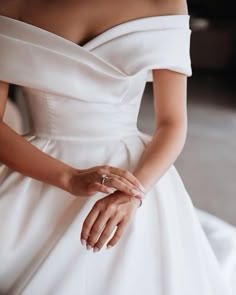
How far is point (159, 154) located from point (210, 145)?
1833 millimetres

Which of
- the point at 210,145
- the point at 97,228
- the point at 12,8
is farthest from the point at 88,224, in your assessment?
the point at 210,145

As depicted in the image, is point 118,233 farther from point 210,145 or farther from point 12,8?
point 210,145

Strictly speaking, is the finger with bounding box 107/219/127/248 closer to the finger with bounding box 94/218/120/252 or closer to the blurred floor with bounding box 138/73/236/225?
the finger with bounding box 94/218/120/252

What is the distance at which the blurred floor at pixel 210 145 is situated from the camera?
7.09ft

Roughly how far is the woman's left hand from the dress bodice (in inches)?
7.9

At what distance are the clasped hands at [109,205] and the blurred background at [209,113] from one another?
20.0 inches

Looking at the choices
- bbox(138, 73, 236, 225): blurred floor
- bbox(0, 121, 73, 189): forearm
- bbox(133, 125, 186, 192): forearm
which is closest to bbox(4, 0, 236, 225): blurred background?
bbox(138, 73, 236, 225): blurred floor

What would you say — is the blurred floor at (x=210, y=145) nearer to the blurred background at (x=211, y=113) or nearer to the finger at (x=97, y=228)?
the blurred background at (x=211, y=113)

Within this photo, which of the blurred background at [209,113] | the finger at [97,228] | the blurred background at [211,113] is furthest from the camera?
the blurred background at [211,113]

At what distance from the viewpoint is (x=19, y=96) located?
5.19 feet

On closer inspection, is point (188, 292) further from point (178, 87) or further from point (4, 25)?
point (4, 25)

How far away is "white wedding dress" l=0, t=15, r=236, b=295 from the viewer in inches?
33.5

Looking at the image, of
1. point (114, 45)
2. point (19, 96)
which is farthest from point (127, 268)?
point (19, 96)

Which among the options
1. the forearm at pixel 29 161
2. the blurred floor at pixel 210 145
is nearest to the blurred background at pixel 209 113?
the blurred floor at pixel 210 145
